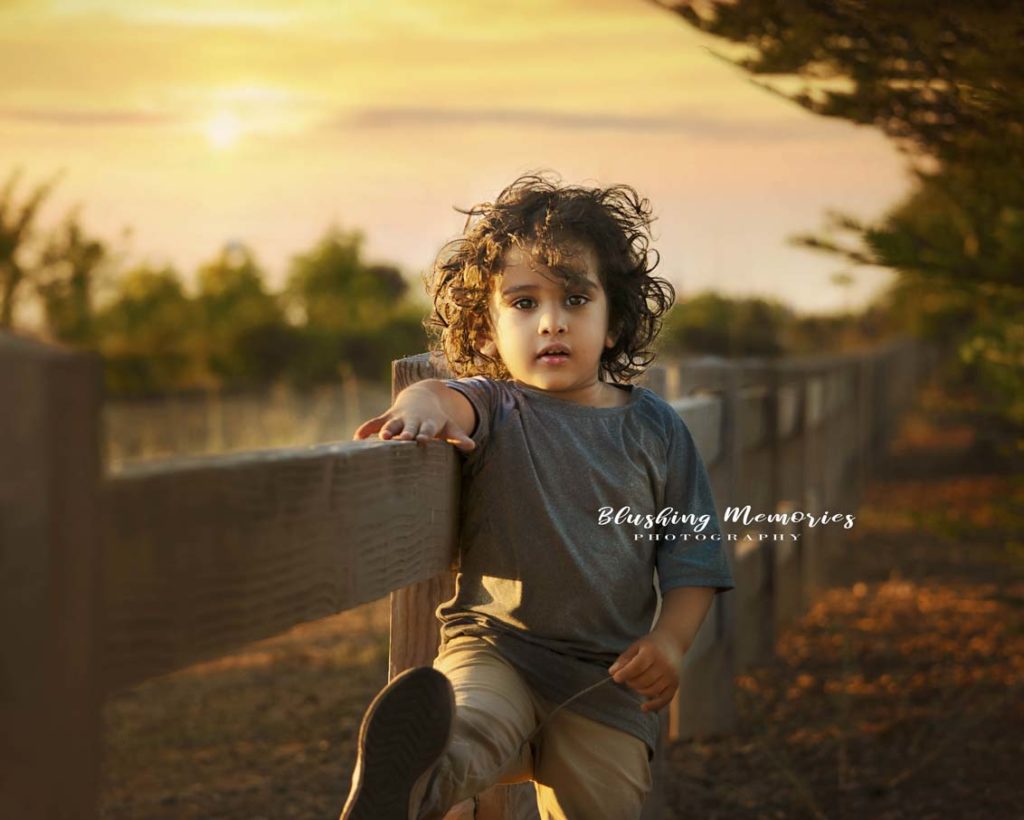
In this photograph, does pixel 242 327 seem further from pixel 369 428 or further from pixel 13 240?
pixel 369 428

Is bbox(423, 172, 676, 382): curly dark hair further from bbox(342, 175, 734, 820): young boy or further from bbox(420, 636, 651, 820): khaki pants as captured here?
bbox(420, 636, 651, 820): khaki pants

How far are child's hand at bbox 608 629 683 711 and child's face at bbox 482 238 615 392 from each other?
505 millimetres

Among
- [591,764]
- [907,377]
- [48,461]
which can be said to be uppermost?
[48,461]

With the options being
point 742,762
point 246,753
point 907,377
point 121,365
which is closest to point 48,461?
point 246,753

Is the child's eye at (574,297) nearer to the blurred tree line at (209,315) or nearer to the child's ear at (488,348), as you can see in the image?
the child's ear at (488,348)

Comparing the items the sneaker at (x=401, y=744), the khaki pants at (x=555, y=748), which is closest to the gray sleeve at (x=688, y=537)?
the khaki pants at (x=555, y=748)

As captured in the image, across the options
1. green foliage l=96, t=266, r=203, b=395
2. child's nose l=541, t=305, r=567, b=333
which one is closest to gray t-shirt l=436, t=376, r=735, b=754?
child's nose l=541, t=305, r=567, b=333

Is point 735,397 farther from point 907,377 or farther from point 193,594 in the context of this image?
point 907,377

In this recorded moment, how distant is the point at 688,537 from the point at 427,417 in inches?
24.3

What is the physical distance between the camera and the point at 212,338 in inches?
719

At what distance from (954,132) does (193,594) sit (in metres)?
3.11

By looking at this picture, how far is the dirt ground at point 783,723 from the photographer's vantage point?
12.2 ft

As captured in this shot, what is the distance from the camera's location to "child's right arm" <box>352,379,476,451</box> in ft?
6.71

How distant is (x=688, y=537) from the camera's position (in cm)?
246
